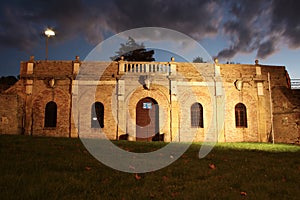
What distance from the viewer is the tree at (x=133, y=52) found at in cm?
3222

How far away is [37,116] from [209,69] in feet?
38.3

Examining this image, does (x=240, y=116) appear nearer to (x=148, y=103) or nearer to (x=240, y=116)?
(x=240, y=116)

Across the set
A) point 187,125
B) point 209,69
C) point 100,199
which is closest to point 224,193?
point 100,199

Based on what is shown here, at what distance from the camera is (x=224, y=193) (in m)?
3.86

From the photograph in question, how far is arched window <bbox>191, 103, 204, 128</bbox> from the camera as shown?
16.9 metres

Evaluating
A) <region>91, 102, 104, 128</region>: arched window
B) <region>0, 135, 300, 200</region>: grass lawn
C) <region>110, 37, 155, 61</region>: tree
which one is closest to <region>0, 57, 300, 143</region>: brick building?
<region>91, 102, 104, 128</region>: arched window

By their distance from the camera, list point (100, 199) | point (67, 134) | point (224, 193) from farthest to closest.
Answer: point (67, 134) → point (224, 193) → point (100, 199)

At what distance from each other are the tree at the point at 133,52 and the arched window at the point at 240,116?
16.7m

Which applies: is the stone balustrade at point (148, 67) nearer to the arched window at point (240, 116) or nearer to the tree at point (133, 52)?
the arched window at point (240, 116)

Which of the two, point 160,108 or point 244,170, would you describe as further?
point 160,108

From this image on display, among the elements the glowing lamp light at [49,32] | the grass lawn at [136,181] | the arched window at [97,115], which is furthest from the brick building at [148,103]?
the grass lawn at [136,181]

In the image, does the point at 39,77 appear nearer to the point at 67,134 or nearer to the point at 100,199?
the point at 67,134

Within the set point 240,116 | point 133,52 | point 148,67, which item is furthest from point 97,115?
point 133,52

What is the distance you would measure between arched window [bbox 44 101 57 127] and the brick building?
6 cm
